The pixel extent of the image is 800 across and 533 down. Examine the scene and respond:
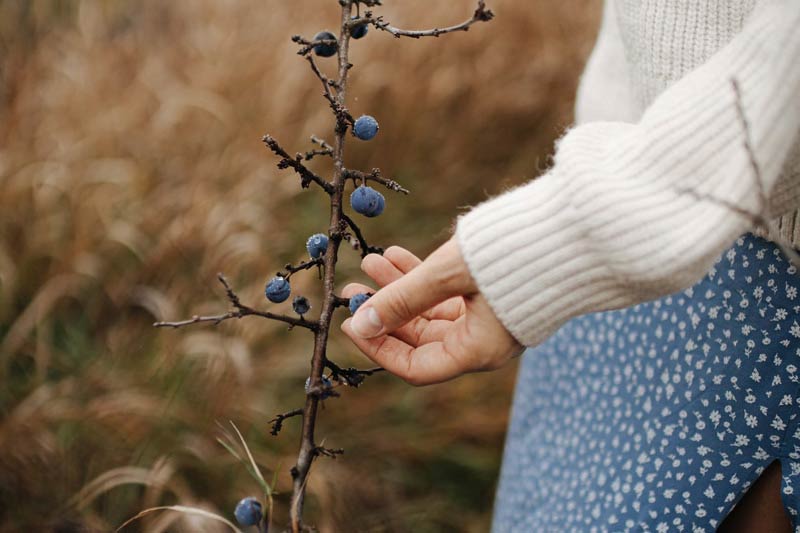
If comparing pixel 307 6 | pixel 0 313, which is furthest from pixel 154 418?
pixel 307 6

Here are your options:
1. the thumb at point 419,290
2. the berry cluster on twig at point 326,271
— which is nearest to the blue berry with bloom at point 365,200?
the berry cluster on twig at point 326,271

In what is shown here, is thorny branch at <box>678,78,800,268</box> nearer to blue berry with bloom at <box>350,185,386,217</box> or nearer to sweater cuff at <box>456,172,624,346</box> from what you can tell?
sweater cuff at <box>456,172,624,346</box>

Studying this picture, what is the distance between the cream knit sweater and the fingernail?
114mm

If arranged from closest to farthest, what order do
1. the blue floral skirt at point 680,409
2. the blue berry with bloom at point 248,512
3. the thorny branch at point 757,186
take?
1. the thorny branch at point 757,186
2. the blue berry with bloom at point 248,512
3. the blue floral skirt at point 680,409

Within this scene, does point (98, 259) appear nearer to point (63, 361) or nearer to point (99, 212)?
point (99, 212)

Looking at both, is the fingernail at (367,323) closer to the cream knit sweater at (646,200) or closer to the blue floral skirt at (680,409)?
the cream knit sweater at (646,200)

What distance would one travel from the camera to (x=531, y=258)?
80cm

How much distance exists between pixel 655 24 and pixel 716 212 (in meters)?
0.38

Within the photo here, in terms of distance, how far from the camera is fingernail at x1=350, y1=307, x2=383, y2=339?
0.82 meters

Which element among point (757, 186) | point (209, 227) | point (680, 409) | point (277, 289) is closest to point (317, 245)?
point (277, 289)

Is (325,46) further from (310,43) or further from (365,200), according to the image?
(365,200)

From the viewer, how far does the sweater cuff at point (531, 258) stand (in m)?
0.80

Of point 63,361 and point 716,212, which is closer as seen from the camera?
point 716,212

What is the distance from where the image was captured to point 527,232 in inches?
31.6
